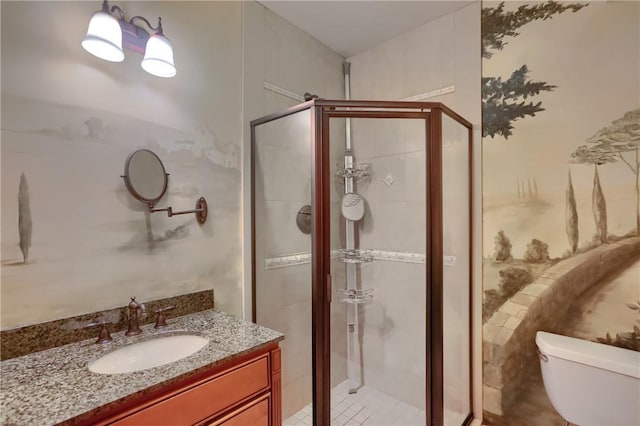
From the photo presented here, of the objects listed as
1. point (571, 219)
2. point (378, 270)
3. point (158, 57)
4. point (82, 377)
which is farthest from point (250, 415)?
point (571, 219)

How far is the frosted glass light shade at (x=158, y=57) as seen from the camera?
1.38 meters

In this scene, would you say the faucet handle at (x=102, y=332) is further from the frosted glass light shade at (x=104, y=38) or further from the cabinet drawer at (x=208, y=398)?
the frosted glass light shade at (x=104, y=38)

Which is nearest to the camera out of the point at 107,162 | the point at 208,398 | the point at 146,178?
the point at 208,398

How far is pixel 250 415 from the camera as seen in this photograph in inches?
49.0

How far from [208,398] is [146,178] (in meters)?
0.97

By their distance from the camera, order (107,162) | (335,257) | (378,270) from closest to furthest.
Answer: (107,162) → (335,257) → (378,270)

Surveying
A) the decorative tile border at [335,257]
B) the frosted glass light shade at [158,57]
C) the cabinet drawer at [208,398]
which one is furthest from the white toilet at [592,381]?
the frosted glass light shade at [158,57]

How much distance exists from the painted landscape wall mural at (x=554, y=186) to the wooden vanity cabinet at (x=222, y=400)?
4.73 feet

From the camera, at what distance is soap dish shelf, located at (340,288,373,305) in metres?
1.94

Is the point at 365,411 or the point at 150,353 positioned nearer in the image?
the point at 150,353

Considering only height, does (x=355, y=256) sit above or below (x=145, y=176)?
below

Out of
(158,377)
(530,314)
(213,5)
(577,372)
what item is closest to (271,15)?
(213,5)

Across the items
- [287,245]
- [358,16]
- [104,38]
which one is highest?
[358,16]

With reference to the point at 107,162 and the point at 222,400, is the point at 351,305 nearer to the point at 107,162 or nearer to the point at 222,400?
the point at 222,400
